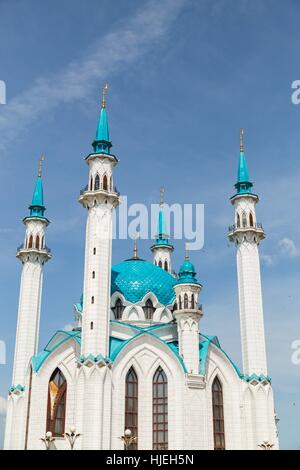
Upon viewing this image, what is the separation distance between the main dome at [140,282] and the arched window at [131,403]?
7862 mm

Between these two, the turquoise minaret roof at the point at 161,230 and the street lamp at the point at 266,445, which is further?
the turquoise minaret roof at the point at 161,230

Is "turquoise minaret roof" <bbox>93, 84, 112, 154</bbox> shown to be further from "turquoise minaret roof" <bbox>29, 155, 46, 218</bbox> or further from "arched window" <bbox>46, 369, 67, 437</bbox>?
"arched window" <bbox>46, 369, 67, 437</bbox>

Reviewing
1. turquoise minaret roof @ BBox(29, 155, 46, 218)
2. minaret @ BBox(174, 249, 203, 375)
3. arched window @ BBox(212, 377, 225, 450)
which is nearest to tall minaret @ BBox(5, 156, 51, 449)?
turquoise minaret roof @ BBox(29, 155, 46, 218)

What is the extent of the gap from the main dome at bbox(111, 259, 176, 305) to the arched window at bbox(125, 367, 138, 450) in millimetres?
7862

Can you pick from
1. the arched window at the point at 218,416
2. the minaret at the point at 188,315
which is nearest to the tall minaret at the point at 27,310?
the minaret at the point at 188,315

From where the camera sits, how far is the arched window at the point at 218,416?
128 ft

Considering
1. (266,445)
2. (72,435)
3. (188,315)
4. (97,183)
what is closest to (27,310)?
(97,183)

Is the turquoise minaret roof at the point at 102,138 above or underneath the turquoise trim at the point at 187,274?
above

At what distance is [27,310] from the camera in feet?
142

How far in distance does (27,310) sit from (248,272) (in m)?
16.5

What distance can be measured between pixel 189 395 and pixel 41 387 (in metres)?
9.84

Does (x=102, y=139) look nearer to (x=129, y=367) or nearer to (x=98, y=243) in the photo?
(x=98, y=243)

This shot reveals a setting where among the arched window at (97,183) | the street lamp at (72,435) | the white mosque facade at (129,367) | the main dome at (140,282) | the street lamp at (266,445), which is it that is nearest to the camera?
the street lamp at (72,435)

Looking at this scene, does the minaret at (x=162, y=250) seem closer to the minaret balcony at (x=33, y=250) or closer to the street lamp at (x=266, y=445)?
the minaret balcony at (x=33, y=250)
